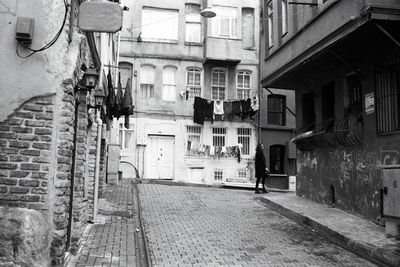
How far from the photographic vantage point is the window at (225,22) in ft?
85.2

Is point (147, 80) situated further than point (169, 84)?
No

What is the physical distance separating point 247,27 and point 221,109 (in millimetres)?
5688

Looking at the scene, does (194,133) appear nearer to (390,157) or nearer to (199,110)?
(199,110)

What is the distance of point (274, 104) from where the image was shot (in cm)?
2691

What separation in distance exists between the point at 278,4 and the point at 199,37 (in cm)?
1120

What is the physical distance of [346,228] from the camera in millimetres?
9773

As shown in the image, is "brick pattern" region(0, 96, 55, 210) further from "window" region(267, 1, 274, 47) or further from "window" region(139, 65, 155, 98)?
"window" region(139, 65, 155, 98)

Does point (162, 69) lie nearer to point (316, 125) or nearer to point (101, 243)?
point (316, 125)

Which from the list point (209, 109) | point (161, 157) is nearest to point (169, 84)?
point (209, 109)

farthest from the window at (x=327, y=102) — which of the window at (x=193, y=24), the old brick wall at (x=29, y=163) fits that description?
the window at (x=193, y=24)

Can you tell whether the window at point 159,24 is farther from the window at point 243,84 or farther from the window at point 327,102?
the window at point 327,102

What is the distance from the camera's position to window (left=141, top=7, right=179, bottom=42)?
2575cm

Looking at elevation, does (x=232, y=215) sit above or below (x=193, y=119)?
below

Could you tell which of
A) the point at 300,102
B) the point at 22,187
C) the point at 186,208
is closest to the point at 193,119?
the point at 300,102
